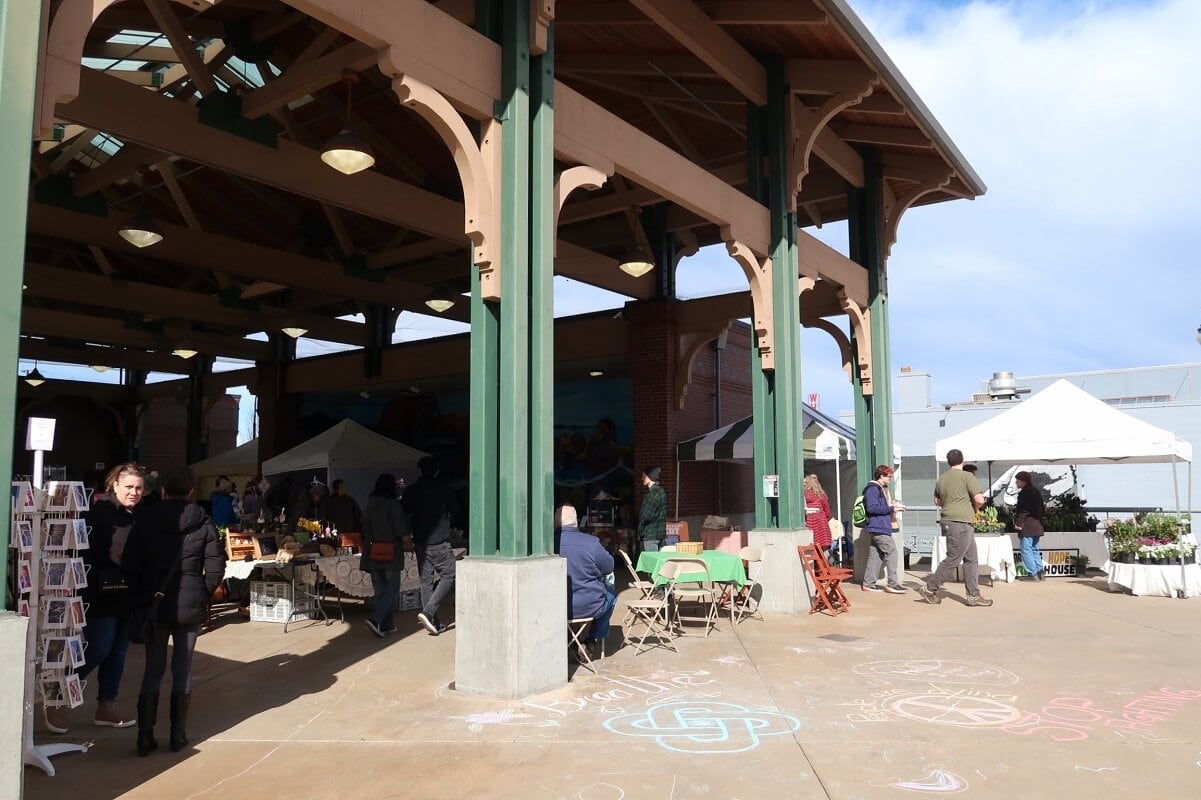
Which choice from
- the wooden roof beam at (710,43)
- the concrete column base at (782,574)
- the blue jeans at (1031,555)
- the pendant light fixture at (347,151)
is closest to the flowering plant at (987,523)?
the blue jeans at (1031,555)

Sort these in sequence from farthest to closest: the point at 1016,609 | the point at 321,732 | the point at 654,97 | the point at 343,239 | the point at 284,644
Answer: the point at 343,239
the point at 654,97
the point at 1016,609
the point at 284,644
the point at 321,732

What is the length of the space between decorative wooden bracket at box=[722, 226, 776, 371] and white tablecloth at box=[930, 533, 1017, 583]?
15.0 feet

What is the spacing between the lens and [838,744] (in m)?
4.55

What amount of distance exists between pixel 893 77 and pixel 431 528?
663 cm

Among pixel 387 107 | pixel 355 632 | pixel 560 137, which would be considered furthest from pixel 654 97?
pixel 355 632

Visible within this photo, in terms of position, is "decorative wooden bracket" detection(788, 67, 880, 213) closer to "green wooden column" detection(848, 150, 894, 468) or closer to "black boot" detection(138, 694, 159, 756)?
"green wooden column" detection(848, 150, 894, 468)

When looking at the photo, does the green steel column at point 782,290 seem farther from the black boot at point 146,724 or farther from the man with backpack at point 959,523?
the black boot at point 146,724

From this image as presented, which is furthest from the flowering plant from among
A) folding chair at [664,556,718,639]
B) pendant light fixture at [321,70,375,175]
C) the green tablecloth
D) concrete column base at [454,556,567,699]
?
pendant light fixture at [321,70,375,175]

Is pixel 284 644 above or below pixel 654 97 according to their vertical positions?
below

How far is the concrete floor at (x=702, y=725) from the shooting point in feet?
13.1

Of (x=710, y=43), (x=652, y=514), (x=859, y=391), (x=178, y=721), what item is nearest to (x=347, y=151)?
(x=710, y=43)

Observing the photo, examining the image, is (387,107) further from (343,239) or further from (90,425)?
(90,425)

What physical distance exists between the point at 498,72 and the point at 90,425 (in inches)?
865

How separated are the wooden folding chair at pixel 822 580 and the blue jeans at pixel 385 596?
13.7 feet
